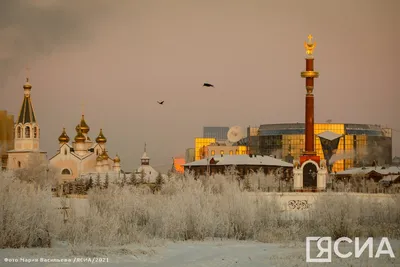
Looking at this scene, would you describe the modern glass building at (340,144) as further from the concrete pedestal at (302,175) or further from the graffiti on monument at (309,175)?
the concrete pedestal at (302,175)

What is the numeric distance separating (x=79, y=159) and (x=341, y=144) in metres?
54.2

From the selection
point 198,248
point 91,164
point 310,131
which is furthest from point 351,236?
point 91,164

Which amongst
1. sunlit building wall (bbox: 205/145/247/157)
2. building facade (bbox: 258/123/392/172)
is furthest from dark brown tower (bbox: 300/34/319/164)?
sunlit building wall (bbox: 205/145/247/157)

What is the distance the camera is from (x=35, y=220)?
110ft

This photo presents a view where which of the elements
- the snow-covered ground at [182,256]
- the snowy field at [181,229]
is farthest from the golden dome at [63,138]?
the snow-covered ground at [182,256]

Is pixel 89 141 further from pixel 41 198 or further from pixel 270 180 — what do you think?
pixel 41 198

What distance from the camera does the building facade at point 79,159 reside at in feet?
396

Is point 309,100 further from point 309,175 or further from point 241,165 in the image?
point 241,165

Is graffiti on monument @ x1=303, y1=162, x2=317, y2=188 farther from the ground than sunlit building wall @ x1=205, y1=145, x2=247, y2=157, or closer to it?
closer to it

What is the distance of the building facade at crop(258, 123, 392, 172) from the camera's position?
15525 centimetres

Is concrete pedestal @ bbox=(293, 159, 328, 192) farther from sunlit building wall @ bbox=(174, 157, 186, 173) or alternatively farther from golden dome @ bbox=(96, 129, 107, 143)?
sunlit building wall @ bbox=(174, 157, 186, 173)

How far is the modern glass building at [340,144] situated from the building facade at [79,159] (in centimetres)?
3848

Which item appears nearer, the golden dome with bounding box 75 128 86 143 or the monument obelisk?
the monument obelisk

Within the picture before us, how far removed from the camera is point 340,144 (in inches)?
6206
